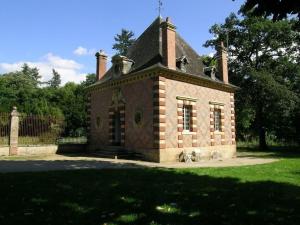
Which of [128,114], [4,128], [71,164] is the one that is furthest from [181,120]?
[4,128]

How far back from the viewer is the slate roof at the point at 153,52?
19.7 meters

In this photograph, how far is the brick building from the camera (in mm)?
18172

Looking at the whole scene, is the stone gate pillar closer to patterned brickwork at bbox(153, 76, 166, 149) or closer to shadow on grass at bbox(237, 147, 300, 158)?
patterned brickwork at bbox(153, 76, 166, 149)

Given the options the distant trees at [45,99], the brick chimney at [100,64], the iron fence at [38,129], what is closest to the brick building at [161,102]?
the brick chimney at [100,64]

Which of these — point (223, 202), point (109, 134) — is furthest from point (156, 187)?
point (109, 134)

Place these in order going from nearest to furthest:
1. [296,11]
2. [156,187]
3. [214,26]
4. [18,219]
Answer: [18,219] → [296,11] → [156,187] → [214,26]

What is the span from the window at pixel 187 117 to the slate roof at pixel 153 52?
2202 mm

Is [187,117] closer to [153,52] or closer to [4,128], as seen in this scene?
[153,52]

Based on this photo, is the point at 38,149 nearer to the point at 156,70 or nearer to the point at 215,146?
the point at 156,70

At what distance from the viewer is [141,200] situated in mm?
7309

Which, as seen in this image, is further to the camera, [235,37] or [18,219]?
[235,37]

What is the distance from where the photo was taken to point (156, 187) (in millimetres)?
8992

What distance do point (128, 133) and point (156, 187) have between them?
432 inches

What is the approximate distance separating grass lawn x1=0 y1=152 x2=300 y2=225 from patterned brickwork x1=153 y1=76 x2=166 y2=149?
6.41 meters
